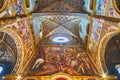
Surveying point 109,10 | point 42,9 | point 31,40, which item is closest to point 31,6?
point 42,9

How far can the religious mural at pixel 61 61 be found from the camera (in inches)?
584

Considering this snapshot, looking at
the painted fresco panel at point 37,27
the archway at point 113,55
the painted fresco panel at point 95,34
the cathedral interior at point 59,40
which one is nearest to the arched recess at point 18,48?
the cathedral interior at point 59,40

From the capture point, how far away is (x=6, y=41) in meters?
16.2

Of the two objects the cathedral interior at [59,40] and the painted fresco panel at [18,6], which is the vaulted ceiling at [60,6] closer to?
the cathedral interior at [59,40]

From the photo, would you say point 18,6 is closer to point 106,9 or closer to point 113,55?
point 106,9

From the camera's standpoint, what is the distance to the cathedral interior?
566 inches

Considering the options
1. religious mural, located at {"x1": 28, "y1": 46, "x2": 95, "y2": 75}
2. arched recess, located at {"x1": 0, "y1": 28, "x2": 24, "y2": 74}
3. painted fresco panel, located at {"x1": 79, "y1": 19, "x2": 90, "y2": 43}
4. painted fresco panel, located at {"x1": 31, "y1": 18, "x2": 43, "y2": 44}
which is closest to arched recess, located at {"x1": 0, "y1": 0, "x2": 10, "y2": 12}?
arched recess, located at {"x1": 0, "y1": 28, "x2": 24, "y2": 74}

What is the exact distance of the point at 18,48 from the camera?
15.6 metres

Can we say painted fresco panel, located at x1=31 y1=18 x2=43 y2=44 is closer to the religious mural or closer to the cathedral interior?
the cathedral interior

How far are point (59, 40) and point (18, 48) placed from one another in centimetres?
295

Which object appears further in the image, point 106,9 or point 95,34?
point 95,34

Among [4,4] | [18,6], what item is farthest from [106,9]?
[4,4]

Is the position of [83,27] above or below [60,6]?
below

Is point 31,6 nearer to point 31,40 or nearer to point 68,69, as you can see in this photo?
point 31,40
